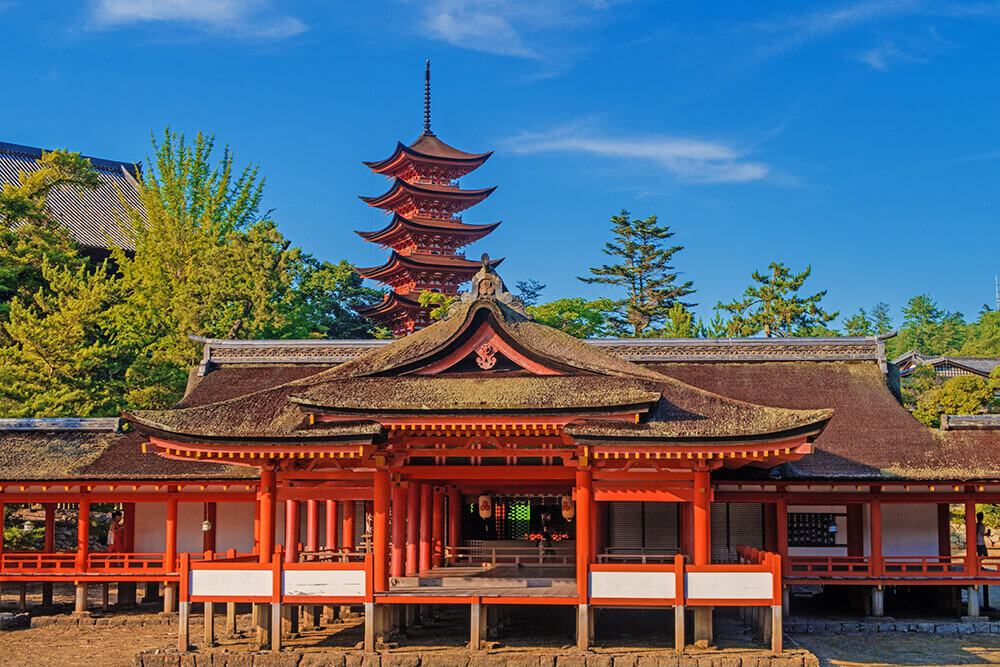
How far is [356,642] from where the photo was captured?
21562 mm

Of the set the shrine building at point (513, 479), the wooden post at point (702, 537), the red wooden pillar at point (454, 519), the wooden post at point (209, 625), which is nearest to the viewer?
the shrine building at point (513, 479)

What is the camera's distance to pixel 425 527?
24531 millimetres

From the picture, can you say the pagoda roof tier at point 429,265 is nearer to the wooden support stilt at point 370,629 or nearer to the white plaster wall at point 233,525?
the white plaster wall at point 233,525

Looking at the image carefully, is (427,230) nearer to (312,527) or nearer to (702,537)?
(312,527)

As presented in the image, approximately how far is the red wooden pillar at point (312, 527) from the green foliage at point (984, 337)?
67.1 meters

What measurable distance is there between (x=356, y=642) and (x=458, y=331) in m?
6.18

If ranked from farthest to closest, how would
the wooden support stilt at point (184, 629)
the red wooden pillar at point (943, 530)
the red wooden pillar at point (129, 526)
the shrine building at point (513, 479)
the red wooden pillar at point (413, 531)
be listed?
the red wooden pillar at point (129, 526) < the red wooden pillar at point (943, 530) < the red wooden pillar at point (413, 531) < the wooden support stilt at point (184, 629) < the shrine building at point (513, 479)

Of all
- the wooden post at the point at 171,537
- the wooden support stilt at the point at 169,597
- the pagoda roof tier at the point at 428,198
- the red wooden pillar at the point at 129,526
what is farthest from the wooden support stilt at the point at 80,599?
the pagoda roof tier at the point at 428,198

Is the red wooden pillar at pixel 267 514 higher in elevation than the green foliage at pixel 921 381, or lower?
lower

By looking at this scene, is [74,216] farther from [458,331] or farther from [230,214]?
[458,331]

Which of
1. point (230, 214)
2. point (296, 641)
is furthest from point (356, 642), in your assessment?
point (230, 214)

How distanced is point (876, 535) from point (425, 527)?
383 inches

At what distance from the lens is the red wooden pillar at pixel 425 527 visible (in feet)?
79.5

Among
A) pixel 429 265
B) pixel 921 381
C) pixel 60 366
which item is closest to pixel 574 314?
pixel 429 265
